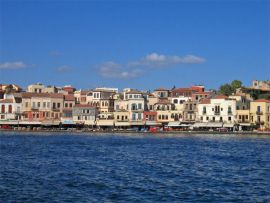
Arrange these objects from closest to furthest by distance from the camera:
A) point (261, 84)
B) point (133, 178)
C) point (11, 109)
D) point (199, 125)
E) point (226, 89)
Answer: point (133, 178), point (199, 125), point (11, 109), point (226, 89), point (261, 84)

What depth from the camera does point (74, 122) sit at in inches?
3809

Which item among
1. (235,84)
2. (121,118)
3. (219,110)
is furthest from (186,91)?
(235,84)

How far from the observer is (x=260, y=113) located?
8594cm

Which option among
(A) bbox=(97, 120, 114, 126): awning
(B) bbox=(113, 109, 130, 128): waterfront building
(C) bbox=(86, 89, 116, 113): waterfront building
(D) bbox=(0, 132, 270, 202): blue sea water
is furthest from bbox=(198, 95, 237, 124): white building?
(D) bbox=(0, 132, 270, 202): blue sea water

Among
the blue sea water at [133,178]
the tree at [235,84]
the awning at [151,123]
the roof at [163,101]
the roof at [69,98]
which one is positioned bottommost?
the blue sea water at [133,178]

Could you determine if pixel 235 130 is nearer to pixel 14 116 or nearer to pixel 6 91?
pixel 14 116

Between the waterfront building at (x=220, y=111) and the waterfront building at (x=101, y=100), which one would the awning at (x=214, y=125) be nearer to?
the waterfront building at (x=220, y=111)

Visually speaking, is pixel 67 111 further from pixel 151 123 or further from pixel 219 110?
pixel 219 110

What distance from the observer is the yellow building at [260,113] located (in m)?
85.8

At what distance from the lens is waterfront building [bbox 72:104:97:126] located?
96.3 metres

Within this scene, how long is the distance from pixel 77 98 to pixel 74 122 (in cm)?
1027

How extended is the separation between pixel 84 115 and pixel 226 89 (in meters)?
27.8

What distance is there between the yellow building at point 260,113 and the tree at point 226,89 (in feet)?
63.0

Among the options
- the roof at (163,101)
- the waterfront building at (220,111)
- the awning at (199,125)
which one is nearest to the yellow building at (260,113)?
the waterfront building at (220,111)
